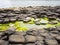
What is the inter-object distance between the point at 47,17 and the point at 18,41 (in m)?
1.11

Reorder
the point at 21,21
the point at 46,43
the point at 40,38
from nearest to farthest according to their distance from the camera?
the point at 46,43 → the point at 40,38 → the point at 21,21

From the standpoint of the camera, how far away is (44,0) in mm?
4027

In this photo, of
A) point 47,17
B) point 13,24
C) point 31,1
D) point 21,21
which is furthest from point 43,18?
point 31,1

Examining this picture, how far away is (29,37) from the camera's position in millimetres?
1478

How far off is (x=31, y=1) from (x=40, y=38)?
8.28 ft

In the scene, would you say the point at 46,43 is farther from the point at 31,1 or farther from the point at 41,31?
the point at 31,1

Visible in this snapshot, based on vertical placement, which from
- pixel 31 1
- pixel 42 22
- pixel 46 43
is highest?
pixel 31 1

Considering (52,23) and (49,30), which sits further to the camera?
(52,23)

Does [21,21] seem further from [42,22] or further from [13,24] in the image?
[42,22]

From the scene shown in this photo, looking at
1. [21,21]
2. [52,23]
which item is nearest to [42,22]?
[52,23]

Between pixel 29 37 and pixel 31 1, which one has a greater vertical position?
pixel 31 1

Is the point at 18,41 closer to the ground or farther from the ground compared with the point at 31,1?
closer to the ground

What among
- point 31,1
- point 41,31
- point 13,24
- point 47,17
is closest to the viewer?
point 41,31

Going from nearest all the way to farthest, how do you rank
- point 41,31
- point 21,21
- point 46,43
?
1. point 46,43
2. point 41,31
3. point 21,21
